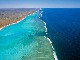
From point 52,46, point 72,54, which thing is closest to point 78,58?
point 72,54

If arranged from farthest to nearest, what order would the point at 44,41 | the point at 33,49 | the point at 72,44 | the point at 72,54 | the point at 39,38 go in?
the point at 39,38 → the point at 44,41 → the point at 72,44 → the point at 33,49 → the point at 72,54

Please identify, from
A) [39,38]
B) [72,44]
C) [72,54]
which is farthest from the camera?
[39,38]

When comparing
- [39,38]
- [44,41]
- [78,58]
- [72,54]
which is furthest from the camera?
[39,38]

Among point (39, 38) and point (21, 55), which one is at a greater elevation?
point (39, 38)

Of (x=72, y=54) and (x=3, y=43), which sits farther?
(x=3, y=43)

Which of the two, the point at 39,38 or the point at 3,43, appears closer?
the point at 3,43

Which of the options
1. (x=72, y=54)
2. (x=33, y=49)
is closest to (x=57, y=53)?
(x=72, y=54)

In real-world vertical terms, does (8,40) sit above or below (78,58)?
above

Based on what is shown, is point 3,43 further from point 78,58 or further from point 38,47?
point 78,58

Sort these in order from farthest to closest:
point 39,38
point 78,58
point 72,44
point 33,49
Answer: point 39,38 < point 72,44 < point 33,49 < point 78,58

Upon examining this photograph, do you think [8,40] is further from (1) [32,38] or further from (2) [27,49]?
(2) [27,49]
